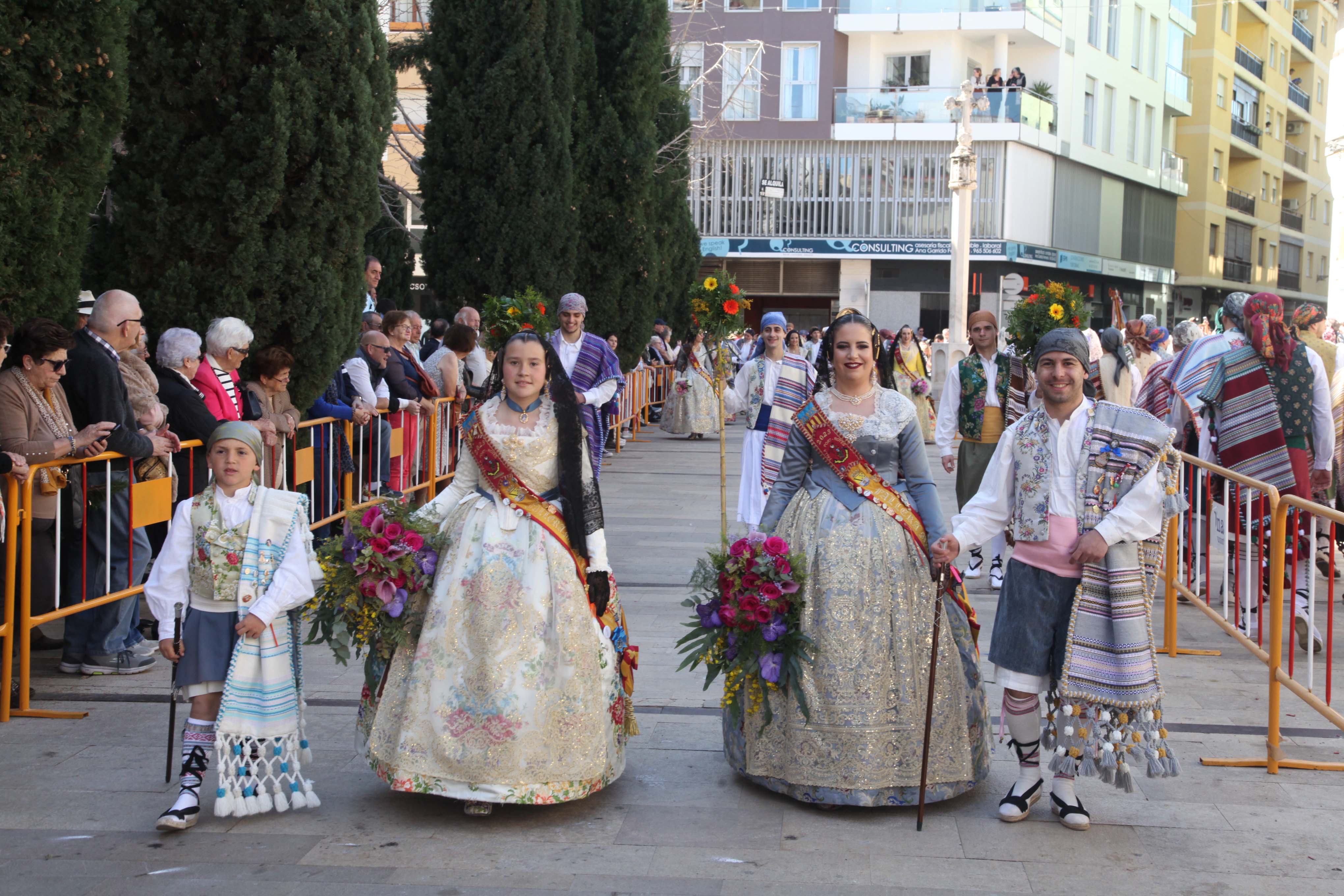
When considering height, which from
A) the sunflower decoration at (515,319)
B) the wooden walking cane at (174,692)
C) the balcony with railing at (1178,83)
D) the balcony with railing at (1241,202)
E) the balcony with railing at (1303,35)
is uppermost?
the balcony with railing at (1303,35)

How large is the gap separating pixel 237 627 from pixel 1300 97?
69.0 meters

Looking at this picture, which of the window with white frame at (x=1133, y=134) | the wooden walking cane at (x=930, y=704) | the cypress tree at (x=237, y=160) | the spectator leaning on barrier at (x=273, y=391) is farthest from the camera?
the window with white frame at (x=1133, y=134)

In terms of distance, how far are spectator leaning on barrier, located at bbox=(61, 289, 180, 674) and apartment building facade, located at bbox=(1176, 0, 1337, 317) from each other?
45.0 metres

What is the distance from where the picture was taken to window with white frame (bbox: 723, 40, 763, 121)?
37281 mm

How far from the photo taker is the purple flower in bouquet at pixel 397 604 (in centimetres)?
485

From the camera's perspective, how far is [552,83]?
51.7 ft

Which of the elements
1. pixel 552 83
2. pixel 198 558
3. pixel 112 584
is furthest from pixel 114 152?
pixel 552 83

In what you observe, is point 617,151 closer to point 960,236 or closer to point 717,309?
point 717,309

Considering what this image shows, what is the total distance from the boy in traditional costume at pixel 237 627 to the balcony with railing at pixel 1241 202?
56623mm

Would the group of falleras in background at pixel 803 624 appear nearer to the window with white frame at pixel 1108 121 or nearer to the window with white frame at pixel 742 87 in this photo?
the window with white frame at pixel 742 87

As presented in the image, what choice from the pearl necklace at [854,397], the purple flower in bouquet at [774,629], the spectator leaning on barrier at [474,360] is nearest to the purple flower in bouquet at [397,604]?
the purple flower in bouquet at [774,629]

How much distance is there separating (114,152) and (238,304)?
1195 mm

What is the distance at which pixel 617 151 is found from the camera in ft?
61.9

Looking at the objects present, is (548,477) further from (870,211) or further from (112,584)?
(870,211)
